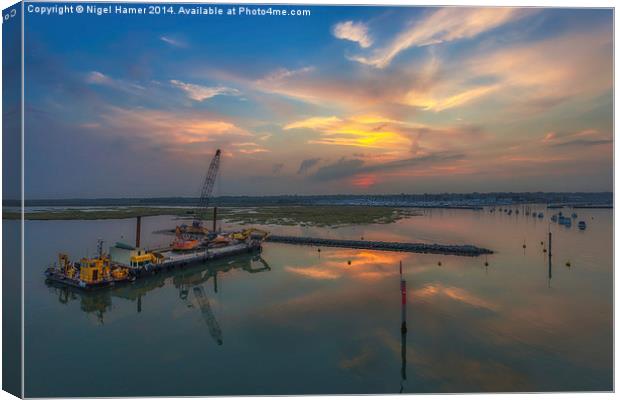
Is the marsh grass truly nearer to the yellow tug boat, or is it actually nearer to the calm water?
the calm water

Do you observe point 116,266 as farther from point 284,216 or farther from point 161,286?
point 284,216

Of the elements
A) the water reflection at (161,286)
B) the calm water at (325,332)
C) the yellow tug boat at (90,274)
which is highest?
the yellow tug boat at (90,274)

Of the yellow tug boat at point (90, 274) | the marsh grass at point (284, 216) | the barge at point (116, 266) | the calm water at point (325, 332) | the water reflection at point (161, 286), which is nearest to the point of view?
the calm water at point (325, 332)

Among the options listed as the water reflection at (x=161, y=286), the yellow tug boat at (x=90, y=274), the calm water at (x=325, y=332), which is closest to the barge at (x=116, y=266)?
the yellow tug boat at (x=90, y=274)

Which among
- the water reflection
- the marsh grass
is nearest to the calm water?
the water reflection

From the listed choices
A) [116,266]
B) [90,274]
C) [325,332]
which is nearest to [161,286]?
[116,266]

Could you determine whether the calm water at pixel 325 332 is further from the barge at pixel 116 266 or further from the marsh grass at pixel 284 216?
the marsh grass at pixel 284 216

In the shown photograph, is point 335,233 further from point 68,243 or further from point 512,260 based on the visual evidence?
point 68,243
